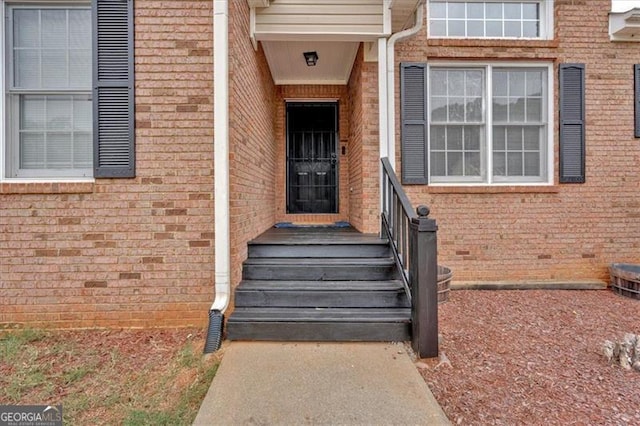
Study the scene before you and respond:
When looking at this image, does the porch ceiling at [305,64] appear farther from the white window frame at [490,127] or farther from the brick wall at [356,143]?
the white window frame at [490,127]

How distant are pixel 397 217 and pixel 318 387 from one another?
1733 mm

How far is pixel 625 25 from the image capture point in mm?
4332

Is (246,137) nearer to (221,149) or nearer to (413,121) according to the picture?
(221,149)

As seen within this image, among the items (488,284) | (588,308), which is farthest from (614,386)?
(488,284)

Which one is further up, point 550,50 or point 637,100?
point 550,50

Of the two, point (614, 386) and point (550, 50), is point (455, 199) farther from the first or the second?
point (614, 386)

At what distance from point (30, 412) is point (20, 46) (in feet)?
10.0

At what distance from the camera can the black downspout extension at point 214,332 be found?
106 inches

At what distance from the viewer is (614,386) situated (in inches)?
88.2

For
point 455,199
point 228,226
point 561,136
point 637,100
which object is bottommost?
point 228,226

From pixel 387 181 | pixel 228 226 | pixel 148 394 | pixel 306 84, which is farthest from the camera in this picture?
pixel 306 84

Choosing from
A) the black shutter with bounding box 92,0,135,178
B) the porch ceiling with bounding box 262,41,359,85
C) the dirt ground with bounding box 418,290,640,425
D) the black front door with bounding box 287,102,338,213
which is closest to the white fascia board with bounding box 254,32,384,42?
the porch ceiling with bounding box 262,41,359,85

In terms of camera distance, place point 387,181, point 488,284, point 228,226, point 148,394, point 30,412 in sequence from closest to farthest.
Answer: point 30,412
point 148,394
point 228,226
point 387,181
point 488,284

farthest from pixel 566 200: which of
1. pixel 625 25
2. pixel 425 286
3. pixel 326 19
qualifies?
pixel 326 19
